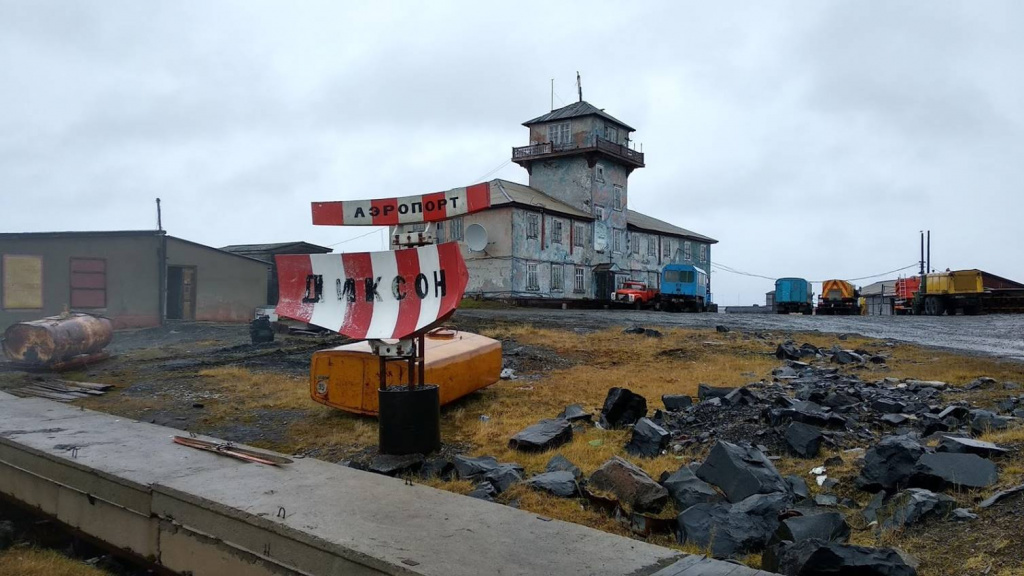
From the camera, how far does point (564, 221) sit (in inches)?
1586

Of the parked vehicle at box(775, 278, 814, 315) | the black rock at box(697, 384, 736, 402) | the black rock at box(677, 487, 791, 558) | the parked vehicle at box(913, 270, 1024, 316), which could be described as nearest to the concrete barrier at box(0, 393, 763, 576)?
the black rock at box(677, 487, 791, 558)

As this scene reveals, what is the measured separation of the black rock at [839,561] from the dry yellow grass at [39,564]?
409 centimetres

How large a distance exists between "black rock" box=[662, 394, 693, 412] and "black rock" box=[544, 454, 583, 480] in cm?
246

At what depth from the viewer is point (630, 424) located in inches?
277

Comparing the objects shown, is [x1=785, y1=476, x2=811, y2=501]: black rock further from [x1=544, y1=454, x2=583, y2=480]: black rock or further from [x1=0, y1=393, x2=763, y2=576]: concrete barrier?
[x1=0, y1=393, x2=763, y2=576]: concrete barrier

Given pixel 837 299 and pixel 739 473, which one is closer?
pixel 739 473

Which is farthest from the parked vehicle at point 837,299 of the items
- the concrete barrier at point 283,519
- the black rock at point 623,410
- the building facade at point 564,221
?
the concrete barrier at point 283,519

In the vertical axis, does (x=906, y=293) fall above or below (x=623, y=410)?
above

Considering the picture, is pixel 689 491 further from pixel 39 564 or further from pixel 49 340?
pixel 49 340

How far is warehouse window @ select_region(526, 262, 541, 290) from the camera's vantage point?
123ft

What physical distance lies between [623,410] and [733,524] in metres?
3.22

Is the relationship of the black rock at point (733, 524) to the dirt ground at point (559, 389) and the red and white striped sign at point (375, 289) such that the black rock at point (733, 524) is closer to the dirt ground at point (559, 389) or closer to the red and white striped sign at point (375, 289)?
the dirt ground at point (559, 389)

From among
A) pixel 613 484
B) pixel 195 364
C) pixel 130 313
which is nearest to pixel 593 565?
pixel 613 484

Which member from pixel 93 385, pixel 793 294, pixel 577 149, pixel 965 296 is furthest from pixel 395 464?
pixel 793 294
